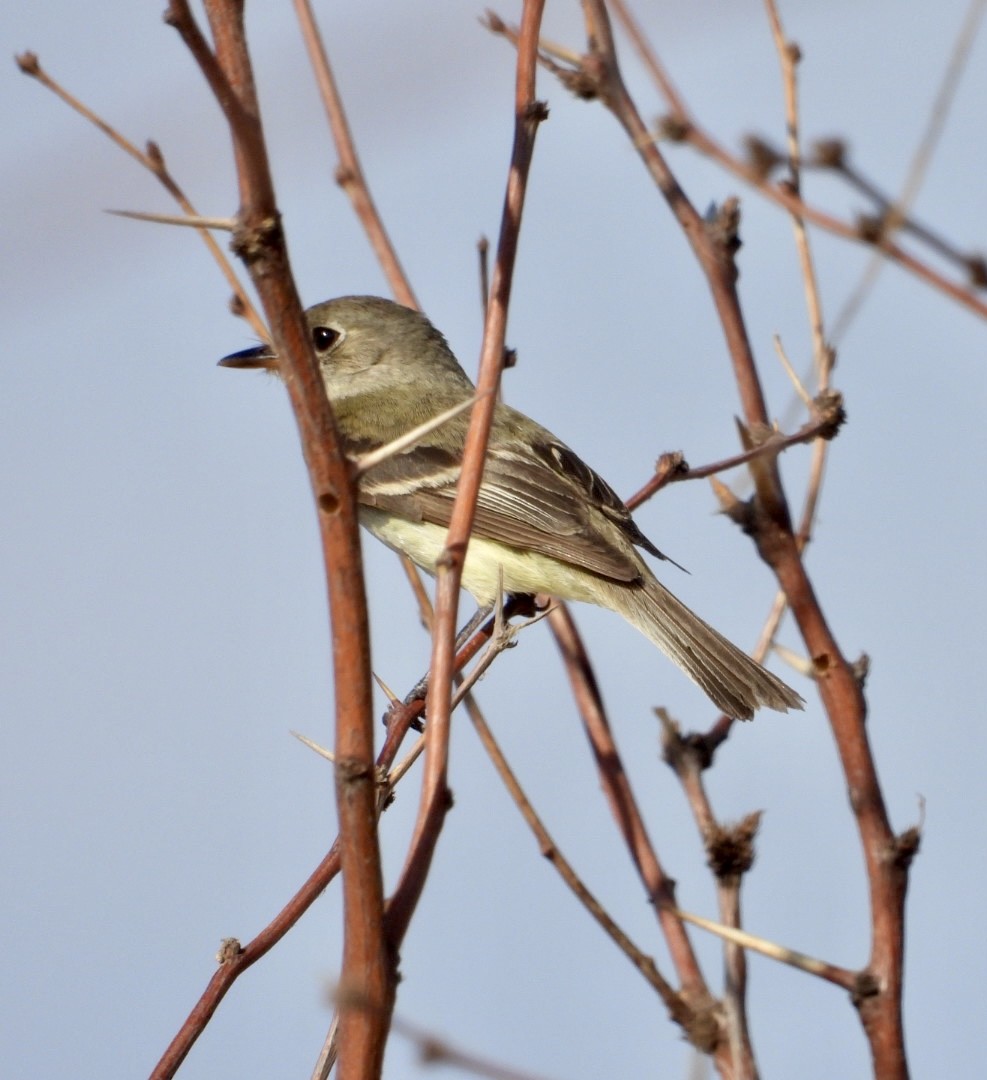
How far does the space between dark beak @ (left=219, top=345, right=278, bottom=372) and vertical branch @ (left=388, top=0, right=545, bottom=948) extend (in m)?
3.87

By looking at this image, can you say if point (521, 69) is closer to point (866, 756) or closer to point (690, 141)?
point (690, 141)

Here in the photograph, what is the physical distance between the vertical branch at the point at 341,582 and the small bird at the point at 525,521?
3.09 metres

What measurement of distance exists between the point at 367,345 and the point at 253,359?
2.84 ft

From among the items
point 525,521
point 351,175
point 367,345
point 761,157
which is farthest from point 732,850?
point 367,345

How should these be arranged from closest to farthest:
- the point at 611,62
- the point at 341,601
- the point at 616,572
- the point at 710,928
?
the point at 341,601, the point at 710,928, the point at 611,62, the point at 616,572

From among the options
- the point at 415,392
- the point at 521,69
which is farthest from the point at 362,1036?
the point at 415,392

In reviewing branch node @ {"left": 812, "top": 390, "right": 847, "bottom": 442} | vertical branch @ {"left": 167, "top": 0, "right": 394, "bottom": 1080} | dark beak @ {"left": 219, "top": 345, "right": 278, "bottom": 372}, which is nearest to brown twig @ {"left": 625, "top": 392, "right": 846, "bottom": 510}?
branch node @ {"left": 812, "top": 390, "right": 847, "bottom": 442}

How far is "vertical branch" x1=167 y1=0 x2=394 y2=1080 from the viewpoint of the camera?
157 cm

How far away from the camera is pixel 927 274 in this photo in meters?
1.32

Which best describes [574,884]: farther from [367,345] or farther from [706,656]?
[367,345]

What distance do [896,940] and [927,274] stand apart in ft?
3.95

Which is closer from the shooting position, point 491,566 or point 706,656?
point 706,656

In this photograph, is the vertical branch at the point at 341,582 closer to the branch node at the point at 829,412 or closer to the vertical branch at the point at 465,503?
the vertical branch at the point at 465,503

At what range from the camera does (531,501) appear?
217 inches
